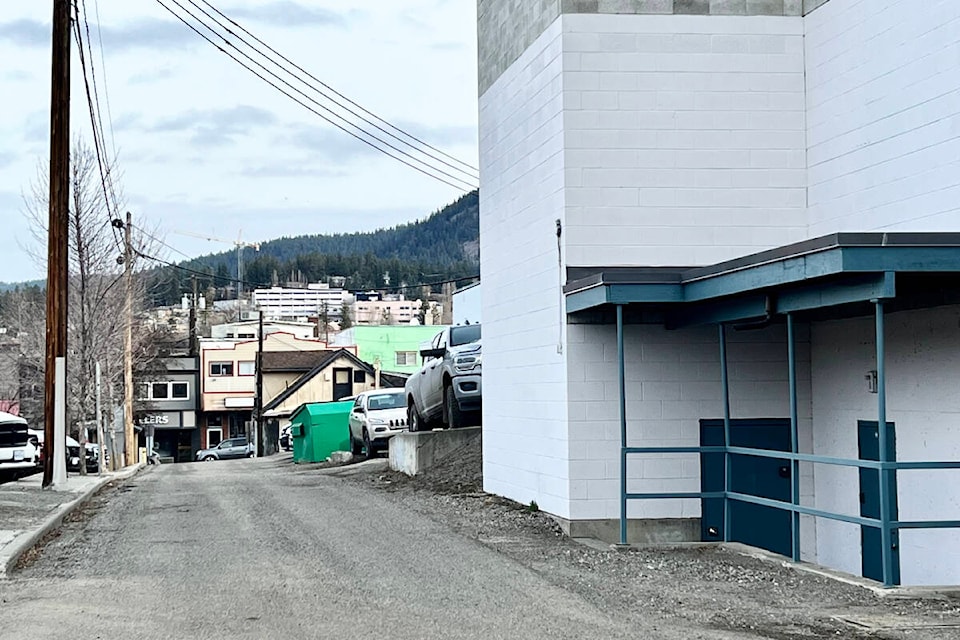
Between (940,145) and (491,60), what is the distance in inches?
321

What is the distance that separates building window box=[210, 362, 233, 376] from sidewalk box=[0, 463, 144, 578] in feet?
185

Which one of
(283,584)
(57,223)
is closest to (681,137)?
(283,584)

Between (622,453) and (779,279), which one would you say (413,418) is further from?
(779,279)

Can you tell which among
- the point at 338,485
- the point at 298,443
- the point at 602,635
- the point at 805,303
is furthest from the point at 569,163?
the point at 298,443

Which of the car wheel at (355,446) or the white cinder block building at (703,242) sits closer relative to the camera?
the white cinder block building at (703,242)

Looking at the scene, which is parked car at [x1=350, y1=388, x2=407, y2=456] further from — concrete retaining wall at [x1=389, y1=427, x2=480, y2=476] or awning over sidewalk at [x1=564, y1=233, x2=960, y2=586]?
awning over sidewalk at [x1=564, y1=233, x2=960, y2=586]

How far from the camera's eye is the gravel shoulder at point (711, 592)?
Answer: 9406 millimetres

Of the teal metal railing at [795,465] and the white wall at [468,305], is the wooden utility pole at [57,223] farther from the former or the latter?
the white wall at [468,305]

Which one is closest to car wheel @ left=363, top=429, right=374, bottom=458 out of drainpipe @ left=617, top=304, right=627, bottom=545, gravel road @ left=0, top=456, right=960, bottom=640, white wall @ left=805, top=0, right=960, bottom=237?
gravel road @ left=0, top=456, right=960, bottom=640

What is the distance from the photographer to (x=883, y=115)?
1448cm

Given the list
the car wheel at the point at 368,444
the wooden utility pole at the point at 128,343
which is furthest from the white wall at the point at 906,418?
the wooden utility pole at the point at 128,343

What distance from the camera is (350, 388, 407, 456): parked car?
31.1 metres

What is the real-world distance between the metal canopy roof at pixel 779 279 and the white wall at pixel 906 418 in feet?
5.41

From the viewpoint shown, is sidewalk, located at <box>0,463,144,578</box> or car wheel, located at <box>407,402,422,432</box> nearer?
sidewalk, located at <box>0,463,144,578</box>
